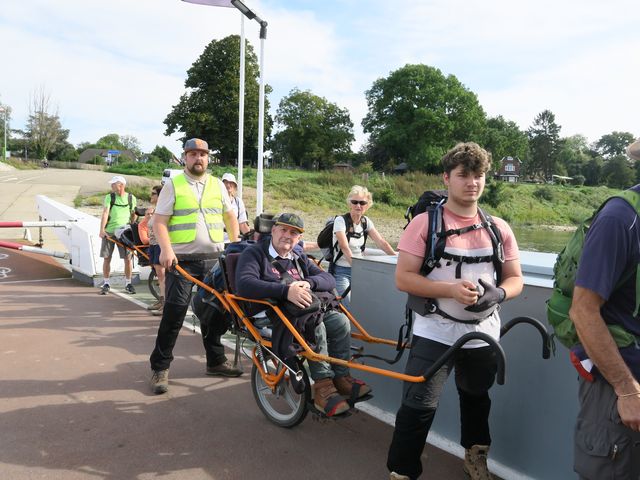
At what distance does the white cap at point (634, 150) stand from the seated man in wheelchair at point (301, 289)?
77.7 inches

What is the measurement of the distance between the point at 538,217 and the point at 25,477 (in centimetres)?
6195

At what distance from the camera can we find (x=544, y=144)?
395 feet

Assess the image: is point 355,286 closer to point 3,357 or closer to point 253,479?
point 253,479

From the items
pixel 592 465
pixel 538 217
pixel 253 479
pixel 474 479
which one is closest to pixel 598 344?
pixel 592 465

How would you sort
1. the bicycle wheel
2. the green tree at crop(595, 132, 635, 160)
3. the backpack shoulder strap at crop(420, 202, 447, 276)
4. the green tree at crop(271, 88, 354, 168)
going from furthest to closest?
the green tree at crop(595, 132, 635, 160), the green tree at crop(271, 88, 354, 168), the bicycle wheel, the backpack shoulder strap at crop(420, 202, 447, 276)

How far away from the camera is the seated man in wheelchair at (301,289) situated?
134 inches

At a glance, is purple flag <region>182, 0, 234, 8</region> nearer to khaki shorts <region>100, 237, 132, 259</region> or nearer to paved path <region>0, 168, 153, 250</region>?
khaki shorts <region>100, 237, 132, 259</region>

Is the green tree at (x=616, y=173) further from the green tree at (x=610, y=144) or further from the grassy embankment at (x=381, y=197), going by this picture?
the grassy embankment at (x=381, y=197)

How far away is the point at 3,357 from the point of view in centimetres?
529

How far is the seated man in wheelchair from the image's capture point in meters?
3.40

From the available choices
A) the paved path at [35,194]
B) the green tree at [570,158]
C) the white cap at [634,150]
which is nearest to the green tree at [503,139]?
the green tree at [570,158]

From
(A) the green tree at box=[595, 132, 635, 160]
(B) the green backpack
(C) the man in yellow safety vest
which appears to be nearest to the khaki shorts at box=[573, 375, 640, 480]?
(B) the green backpack

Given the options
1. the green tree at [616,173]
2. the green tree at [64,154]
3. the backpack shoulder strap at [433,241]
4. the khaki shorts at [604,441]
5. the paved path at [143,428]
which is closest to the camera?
the khaki shorts at [604,441]

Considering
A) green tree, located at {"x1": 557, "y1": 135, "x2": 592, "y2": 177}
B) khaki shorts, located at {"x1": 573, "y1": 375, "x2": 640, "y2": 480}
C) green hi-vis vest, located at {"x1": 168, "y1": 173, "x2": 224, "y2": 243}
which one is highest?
green tree, located at {"x1": 557, "y1": 135, "x2": 592, "y2": 177}
